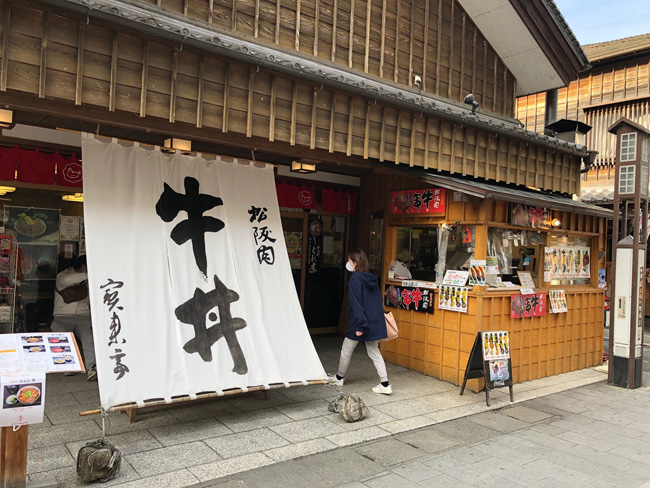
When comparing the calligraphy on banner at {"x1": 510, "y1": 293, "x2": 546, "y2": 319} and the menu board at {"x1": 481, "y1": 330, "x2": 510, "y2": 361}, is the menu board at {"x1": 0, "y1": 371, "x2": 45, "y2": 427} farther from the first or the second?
the calligraphy on banner at {"x1": 510, "y1": 293, "x2": 546, "y2": 319}

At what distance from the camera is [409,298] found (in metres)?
8.66

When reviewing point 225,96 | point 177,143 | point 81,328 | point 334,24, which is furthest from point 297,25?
point 81,328

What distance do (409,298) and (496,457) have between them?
11.8 feet

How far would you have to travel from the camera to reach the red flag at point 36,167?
7.11m

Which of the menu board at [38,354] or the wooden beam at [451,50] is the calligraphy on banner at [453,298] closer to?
the wooden beam at [451,50]

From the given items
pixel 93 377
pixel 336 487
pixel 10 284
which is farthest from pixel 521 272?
pixel 10 284

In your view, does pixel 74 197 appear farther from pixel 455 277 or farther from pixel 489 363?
pixel 489 363

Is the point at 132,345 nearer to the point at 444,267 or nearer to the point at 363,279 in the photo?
the point at 363,279

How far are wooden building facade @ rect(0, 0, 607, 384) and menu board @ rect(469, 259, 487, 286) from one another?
0.49 ft

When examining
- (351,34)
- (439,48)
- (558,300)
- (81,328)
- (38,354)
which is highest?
(439,48)

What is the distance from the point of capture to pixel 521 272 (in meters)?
8.82

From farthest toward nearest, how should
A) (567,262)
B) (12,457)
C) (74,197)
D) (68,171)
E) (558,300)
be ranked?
(567,262) → (558,300) → (74,197) → (68,171) → (12,457)

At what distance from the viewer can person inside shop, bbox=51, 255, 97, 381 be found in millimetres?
7512

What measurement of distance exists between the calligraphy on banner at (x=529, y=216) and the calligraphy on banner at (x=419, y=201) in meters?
1.25
